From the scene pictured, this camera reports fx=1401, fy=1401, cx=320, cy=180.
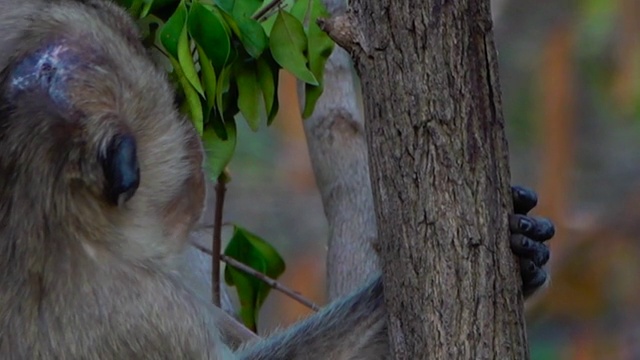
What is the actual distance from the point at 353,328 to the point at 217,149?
0.41 metres

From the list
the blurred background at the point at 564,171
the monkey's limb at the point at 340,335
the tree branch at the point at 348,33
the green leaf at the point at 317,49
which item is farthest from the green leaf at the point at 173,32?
the blurred background at the point at 564,171

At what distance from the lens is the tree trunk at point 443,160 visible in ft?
6.81

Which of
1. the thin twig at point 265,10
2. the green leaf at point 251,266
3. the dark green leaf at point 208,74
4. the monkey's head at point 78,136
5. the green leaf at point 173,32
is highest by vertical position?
the thin twig at point 265,10

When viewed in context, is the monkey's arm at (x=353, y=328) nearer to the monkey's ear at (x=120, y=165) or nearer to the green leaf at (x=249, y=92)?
the green leaf at (x=249, y=92)

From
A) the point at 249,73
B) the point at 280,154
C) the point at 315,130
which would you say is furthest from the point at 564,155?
the point at 249,73

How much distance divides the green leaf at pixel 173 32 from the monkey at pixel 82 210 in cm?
12

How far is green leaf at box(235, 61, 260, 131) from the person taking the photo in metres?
2.56

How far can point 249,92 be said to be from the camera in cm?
259

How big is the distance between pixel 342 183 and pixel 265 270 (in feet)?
Answer: 0.99

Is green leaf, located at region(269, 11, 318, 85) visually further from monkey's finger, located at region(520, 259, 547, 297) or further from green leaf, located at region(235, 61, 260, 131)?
monkey's finger, located at region(520, 259, 547, 297)

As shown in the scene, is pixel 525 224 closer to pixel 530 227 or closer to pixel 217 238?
pixel 530 227

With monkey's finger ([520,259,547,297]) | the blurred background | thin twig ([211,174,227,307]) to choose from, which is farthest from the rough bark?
the blurred background

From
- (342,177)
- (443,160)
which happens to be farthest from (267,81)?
(342,177)

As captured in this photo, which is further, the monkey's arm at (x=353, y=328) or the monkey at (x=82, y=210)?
the monkey's arm at (x=353, y=328)
